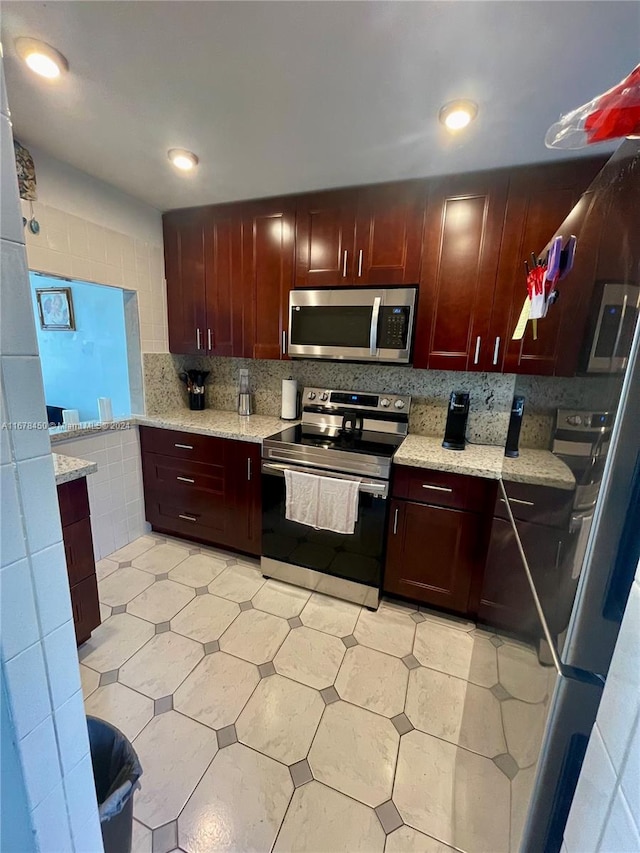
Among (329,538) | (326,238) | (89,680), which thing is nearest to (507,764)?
(329,538)

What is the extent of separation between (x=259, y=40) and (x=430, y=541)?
2117 millimetres

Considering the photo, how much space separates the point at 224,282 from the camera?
2.32m

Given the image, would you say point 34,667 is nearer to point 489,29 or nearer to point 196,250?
point 489,29

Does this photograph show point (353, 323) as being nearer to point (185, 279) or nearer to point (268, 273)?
point (268, 273)

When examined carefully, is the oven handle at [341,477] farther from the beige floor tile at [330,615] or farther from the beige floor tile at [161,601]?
the beige floor tile at [161,601]

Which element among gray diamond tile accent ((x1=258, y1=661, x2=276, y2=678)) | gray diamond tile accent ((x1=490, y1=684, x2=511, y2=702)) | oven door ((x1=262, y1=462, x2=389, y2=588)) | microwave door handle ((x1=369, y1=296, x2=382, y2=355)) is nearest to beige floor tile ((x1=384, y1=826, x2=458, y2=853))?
gray diamond tile accent ((x1=490, y1=684, x2=511, y2=702))

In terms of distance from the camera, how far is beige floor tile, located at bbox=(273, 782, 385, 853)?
1.00 metres

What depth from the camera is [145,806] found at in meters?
1.08

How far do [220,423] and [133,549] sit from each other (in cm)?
112

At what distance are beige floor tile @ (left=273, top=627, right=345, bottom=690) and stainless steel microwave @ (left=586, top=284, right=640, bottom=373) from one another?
1.61 m

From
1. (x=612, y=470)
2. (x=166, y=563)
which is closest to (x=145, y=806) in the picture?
(x=166, y=563)

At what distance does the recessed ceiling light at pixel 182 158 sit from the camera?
166 cm

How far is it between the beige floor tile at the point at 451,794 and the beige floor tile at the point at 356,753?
0.05 m

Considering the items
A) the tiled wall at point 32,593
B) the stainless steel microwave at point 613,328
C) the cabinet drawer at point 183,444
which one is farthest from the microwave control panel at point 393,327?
the tiled wall at point 32,593
